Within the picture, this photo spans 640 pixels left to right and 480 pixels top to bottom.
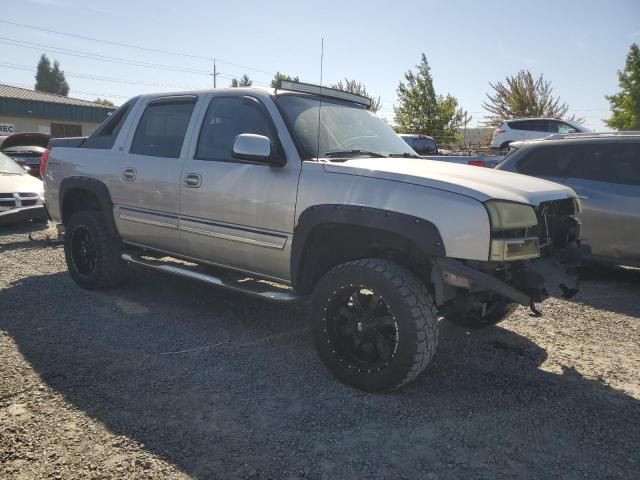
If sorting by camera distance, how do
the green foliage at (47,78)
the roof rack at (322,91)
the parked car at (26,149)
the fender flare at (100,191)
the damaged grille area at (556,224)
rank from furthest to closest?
the green foliage at (47,78)
the parked car at (26,149)
the fender flare at (100,191)
the roof rack at (322,91)
the damaged grille area at (556,224)

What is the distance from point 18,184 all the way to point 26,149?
387cm

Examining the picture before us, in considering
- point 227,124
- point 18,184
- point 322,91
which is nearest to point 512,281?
point 322,91

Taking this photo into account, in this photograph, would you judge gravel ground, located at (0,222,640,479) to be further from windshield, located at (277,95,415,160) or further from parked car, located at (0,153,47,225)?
parked car, located at (0,153,47,225)

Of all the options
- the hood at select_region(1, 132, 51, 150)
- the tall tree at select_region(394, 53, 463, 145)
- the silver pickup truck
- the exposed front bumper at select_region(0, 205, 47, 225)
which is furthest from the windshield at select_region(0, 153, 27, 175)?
the tall tree at select_region(394, 53, 463, 145)

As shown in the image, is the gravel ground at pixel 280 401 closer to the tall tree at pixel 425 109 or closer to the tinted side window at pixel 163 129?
the tinted side window at pixel 163 129

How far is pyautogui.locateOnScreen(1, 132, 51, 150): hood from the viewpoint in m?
12.4

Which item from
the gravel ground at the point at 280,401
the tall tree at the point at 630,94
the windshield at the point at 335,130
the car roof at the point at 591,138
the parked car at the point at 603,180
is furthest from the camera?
the tall tree at the point at 630,94

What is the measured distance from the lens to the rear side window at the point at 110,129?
513 cm

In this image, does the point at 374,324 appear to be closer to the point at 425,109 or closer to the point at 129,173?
the point at 129,173

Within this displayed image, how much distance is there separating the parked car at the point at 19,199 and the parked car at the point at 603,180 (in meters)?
7.44

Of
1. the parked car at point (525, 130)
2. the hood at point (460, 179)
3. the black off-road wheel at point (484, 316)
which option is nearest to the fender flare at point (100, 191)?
the hood at point (460, 179)

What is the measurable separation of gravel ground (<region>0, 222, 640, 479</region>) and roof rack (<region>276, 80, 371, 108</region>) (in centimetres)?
191

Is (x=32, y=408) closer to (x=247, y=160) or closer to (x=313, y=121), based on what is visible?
(x=247, y=160)

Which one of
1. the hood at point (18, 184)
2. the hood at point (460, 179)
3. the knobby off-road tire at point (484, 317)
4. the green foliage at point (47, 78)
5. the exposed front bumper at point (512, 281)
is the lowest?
the knobby off-road tire at point (484, 317)
